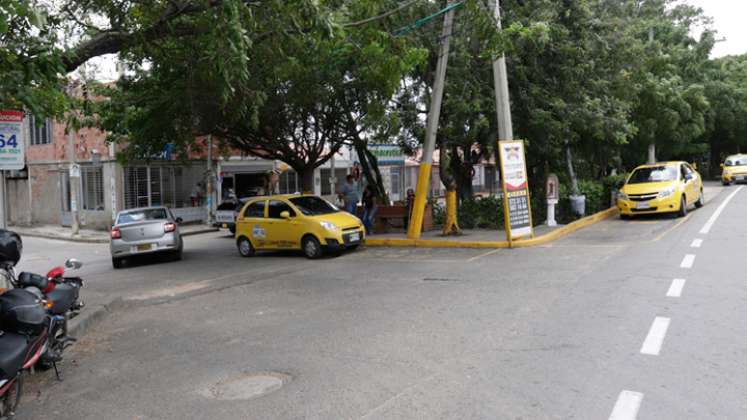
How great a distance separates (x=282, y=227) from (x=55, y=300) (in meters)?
8.38

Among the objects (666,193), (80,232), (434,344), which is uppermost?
(666,193)

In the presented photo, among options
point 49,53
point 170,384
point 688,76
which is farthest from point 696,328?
point 688,76

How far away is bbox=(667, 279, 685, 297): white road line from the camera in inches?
310

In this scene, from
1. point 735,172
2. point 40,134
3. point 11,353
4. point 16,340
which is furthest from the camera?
point 735,172

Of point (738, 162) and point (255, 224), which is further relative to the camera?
point (738, 162)

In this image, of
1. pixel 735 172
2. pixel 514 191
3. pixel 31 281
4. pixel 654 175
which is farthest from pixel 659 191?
pixel 735 172

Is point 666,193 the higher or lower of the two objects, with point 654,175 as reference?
lower

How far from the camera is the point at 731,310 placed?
701 centimetres

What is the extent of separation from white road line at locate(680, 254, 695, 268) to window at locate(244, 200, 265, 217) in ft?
30.9

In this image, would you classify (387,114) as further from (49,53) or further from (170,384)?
(170,384)

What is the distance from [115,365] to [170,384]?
1143 millimetres

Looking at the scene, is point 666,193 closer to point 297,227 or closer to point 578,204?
point 578,204

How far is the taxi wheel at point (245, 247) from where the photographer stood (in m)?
15.8

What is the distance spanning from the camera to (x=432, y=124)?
50.6ft
